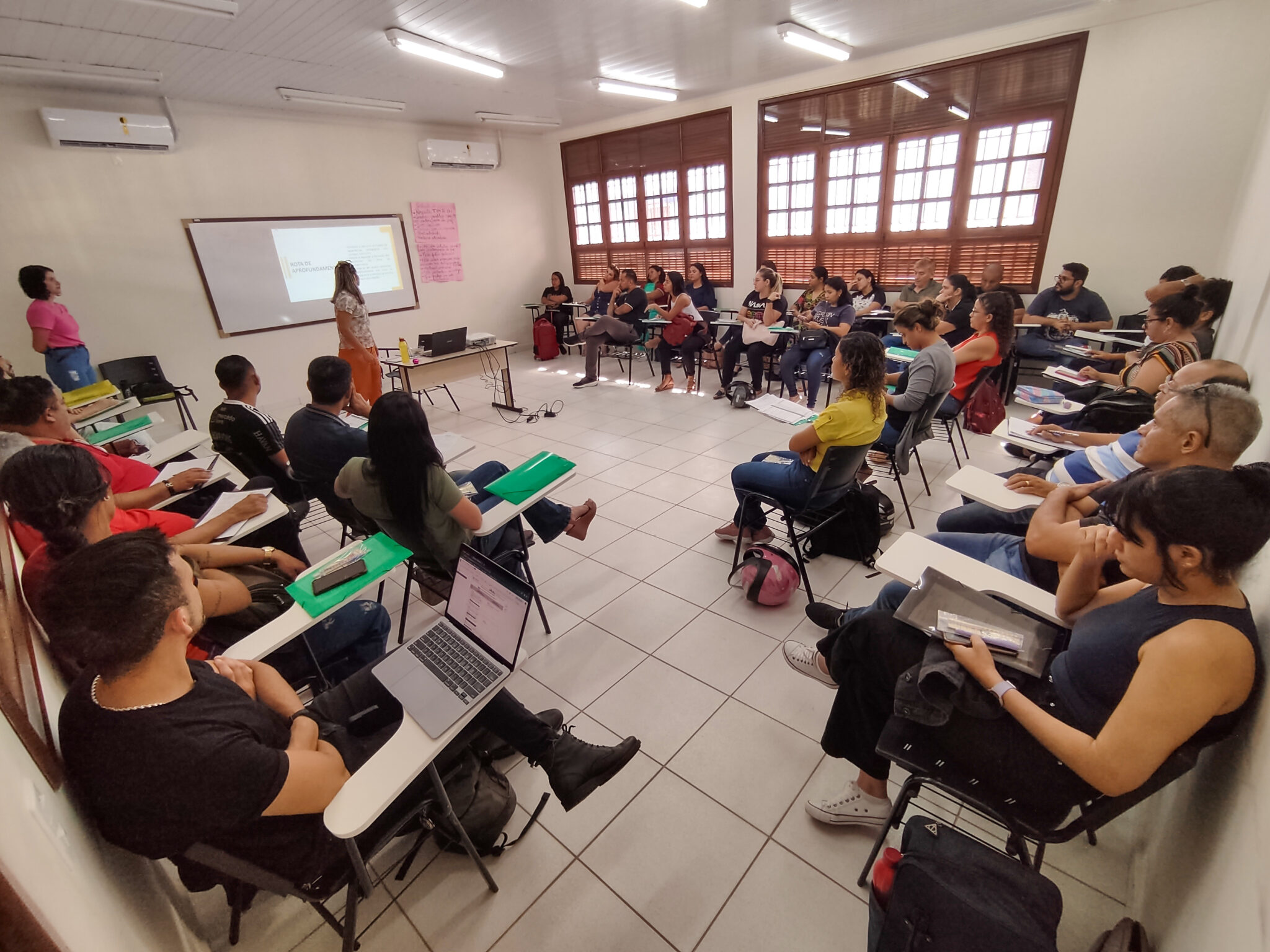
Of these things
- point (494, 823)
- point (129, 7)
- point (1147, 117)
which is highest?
point (129, 7)

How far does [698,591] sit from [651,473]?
155cm

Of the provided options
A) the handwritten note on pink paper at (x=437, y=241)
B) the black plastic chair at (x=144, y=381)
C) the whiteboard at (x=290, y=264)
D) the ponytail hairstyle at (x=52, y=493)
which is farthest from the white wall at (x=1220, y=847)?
the handwritten note on pink paper at (x=437, y=241)

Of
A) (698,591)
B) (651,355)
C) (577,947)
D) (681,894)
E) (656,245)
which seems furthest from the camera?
(656,245)

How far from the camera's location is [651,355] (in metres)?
7.33

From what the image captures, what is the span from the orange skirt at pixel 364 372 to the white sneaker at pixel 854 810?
158 inches

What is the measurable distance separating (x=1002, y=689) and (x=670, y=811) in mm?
1091

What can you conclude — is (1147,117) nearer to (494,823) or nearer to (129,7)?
(494,823)

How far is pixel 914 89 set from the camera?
540 cm

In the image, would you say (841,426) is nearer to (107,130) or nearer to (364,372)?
(364,372)

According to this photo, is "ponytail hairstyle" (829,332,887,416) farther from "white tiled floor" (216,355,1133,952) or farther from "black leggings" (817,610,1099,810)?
"black leggings" (817,610,1099,810)

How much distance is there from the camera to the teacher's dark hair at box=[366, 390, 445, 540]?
1.84m

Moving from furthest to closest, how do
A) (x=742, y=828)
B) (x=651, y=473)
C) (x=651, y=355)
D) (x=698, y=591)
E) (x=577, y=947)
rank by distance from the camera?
1. (x=651, y=355)
2. (x=651, y=473)
3. (x=698, y=591)
4. (x=742, y=828)
5. (x=577, y=947)

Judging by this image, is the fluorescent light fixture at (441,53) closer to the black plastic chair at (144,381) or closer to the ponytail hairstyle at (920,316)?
the black plastic chair at (144,381)

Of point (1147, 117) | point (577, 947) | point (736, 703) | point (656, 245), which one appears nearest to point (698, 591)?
point (736, 703)
